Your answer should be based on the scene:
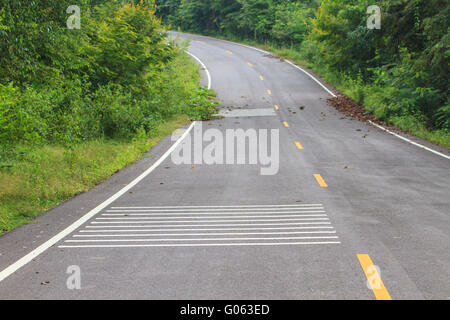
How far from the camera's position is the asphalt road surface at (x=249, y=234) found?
5137mm

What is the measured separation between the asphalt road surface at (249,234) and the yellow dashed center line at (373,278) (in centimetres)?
2

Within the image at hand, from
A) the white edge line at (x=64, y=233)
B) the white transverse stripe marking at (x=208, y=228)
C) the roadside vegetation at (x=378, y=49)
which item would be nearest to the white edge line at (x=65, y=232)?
the white edge line at (x=64, y=233)

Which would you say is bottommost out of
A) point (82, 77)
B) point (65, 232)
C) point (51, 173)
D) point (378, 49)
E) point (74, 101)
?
point (65, 232)

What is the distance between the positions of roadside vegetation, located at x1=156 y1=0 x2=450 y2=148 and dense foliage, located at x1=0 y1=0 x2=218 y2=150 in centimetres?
359

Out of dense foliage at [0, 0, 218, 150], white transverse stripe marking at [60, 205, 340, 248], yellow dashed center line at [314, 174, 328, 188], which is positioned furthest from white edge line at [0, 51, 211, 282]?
yellow dashed center line at [314, 174, 328, 188]

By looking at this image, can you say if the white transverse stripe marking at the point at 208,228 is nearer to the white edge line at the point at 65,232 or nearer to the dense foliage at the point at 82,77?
the white edge line at the point at 65,232

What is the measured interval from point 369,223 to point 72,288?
14.8 ft

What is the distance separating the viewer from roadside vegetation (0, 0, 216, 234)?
9891mm

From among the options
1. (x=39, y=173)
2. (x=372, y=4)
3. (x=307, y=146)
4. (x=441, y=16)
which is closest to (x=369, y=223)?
(x=39, y=173)

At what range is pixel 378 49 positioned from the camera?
29438 millimetres

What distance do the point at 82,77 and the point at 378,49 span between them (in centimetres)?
1898

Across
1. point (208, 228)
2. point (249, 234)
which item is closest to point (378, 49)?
point (208, 228)

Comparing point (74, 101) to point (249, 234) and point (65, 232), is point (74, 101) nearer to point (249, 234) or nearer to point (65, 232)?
point (65, 232)
